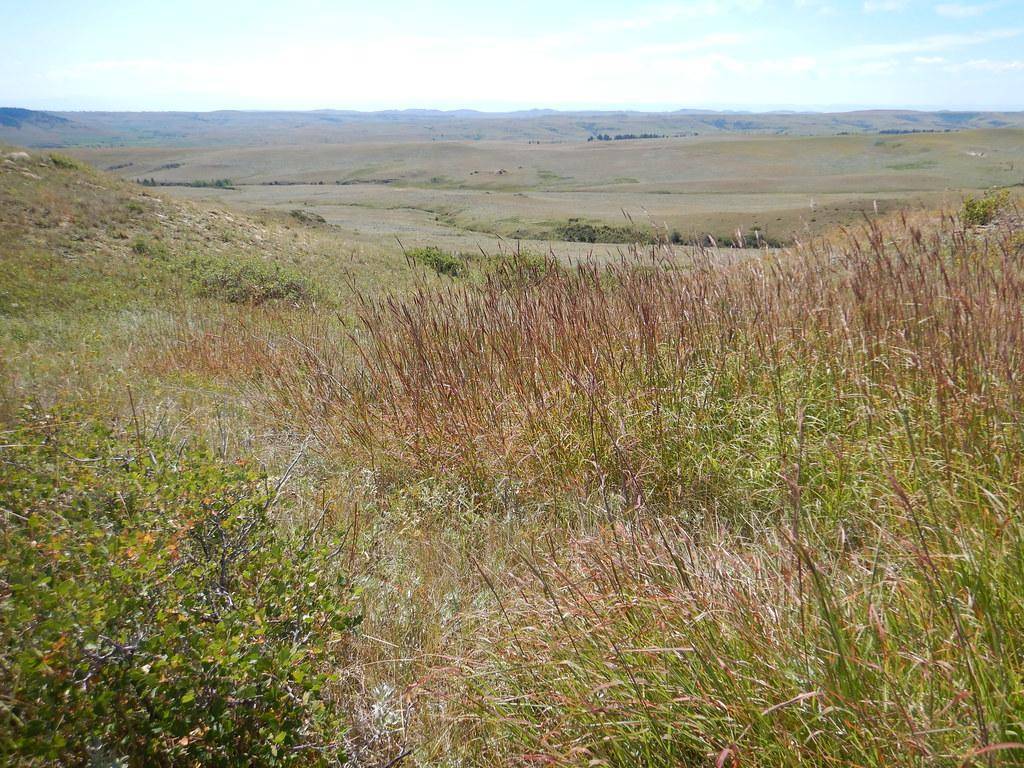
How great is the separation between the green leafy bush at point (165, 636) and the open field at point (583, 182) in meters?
4.07

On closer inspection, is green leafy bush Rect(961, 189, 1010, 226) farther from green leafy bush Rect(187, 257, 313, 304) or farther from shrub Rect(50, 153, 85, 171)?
shrub Rect(50, 153, 85, 171)

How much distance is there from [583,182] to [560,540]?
8499cm

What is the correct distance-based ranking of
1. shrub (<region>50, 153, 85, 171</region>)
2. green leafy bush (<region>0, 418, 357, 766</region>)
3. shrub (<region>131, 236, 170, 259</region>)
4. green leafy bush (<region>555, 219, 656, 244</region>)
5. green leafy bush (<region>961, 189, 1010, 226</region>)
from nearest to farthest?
green leafy bush (<region>0, 418, 357, 766</region>), green leafy bush (<region>961, 189, 1010, 226</region>), shrub (<region>131, 236, 170, 259</region>), shrub (<region>50, 153, 85, 171</region>), green leafy bush (<region>555, 219, 656, 244</region>)

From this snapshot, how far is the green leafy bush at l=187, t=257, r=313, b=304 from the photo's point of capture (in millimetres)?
12344

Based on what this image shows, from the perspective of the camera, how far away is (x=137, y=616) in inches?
76.5

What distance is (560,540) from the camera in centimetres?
301

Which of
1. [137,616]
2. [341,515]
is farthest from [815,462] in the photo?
[137,616]

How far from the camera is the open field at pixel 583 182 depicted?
31.6 meters

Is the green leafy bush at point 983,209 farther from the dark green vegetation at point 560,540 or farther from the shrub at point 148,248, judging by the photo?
the shrub at point 148,248

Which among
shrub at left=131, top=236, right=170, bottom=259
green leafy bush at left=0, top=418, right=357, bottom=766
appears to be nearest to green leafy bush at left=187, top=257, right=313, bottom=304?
shrub at left=131, top=236, right=170, bottom=259

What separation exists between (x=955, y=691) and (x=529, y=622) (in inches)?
49.5

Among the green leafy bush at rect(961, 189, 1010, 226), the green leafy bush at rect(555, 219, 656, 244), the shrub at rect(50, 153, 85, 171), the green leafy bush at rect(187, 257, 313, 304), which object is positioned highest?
the shrub at rect(50, 153, 85, 171)

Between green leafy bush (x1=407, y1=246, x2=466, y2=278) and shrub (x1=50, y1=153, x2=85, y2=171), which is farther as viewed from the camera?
shrub (x1=50, y1=153, x2=85, y2=171)

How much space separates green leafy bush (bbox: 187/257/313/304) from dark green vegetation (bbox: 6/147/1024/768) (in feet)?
22.0
